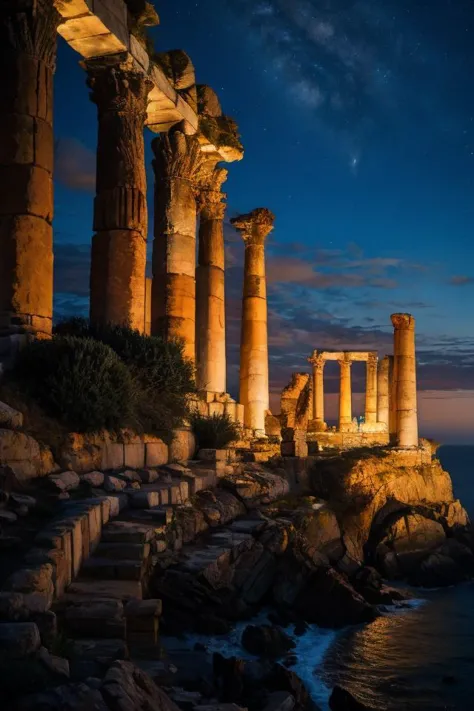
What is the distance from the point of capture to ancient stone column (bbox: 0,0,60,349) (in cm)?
1193

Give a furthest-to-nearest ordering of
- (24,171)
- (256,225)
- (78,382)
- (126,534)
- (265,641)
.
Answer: (256,225)
(24,171)
(78,382)
(265,641)
(126,534)

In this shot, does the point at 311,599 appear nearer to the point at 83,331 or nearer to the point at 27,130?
the point at 83,331

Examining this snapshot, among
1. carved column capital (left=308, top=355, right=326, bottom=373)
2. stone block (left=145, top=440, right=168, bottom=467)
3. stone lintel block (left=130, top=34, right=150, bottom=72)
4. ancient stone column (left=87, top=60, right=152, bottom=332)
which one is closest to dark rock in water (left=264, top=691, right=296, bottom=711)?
stone block (left=145, top=440, right=168, bottom=467)

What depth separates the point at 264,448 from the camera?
67.9ft

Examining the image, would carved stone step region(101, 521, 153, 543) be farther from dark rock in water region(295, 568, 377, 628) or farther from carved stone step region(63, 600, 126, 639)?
dark rock in water region(295, 568, 377, 628)

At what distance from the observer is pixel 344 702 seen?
813cm

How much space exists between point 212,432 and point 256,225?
1318cm

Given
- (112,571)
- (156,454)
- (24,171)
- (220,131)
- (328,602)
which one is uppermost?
(220,131)

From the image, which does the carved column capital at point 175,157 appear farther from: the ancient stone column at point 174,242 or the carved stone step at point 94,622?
the carved stone step at point 94,622

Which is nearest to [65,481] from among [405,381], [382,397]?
[405,381]

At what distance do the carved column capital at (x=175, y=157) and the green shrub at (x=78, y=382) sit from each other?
823cm

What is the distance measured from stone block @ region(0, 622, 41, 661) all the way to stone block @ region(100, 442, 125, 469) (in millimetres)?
5732

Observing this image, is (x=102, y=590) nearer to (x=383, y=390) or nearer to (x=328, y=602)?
(x=328, y=602)

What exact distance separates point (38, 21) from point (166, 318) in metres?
7.88
